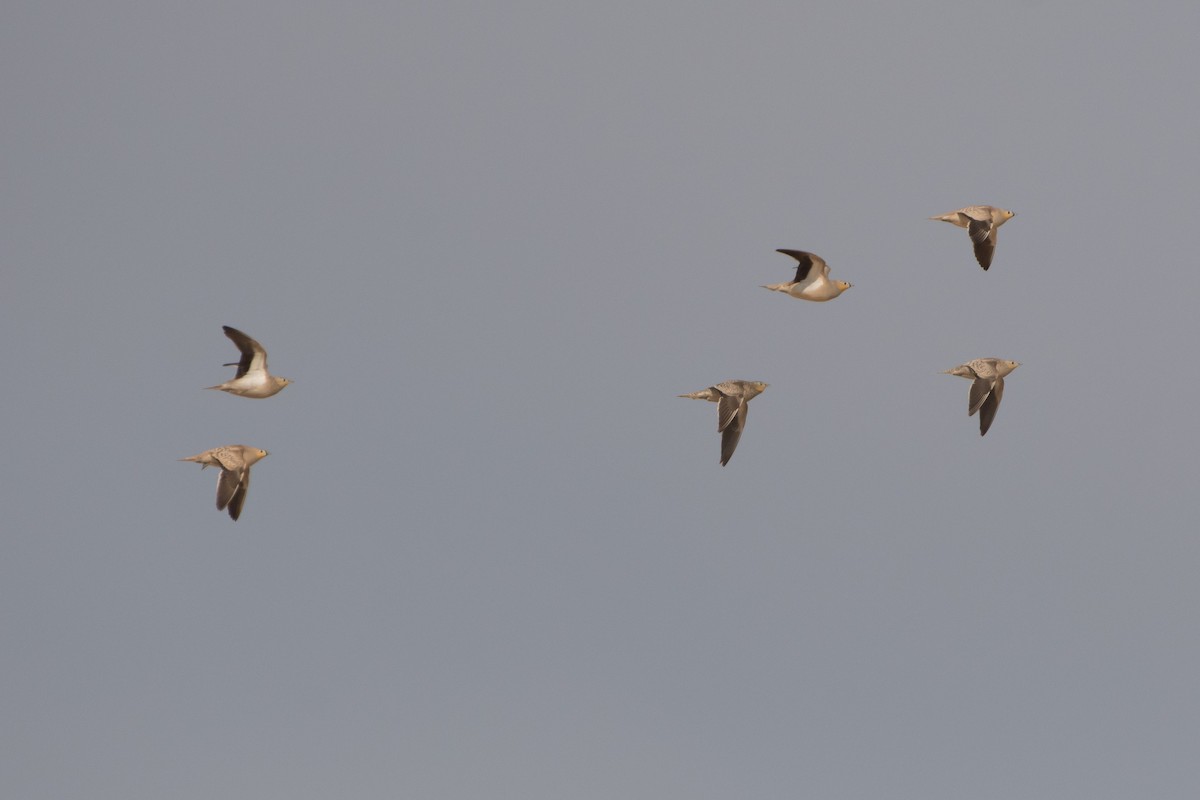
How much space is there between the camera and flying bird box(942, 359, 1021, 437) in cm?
8031

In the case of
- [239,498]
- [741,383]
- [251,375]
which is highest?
[741,383]

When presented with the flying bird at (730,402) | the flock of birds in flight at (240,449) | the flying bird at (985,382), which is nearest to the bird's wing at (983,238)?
the flying bird at (985,382)

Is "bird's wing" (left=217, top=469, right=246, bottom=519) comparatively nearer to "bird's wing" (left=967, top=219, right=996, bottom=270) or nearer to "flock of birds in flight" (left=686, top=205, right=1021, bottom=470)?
"flock of birds in flight" (left=686, top=205, right=1021, bottom=470)

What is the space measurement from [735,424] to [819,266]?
7.65 m

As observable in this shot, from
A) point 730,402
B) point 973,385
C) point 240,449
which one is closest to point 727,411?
point 730,402

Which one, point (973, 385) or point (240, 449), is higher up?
point (973, 385)

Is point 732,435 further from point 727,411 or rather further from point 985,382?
point 985,382

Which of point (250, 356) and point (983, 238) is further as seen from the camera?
point (983, 238)

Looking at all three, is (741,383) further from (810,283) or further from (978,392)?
(978,392)

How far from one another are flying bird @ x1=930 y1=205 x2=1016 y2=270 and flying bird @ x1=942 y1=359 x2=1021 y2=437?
432 centimetres

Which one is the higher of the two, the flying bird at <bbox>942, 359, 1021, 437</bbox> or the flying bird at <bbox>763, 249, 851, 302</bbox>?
the flying bird at <bbox>763, 249, 851, 302</bbox>

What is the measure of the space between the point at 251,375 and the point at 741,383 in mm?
20926

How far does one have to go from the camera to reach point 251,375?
230 feet

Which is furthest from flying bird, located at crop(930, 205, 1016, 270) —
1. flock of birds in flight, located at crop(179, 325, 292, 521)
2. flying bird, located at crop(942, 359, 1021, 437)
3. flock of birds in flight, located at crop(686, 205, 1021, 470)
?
flock of birds in flight, located at crop(179, 325, 292, 521)
